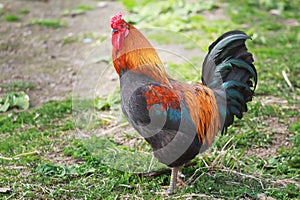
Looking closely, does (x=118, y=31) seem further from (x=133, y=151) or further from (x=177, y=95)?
(x=133, y=151)

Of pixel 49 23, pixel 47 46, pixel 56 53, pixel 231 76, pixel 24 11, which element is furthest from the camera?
pixel 24 11

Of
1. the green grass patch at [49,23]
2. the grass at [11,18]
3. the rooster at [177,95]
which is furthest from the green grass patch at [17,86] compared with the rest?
the rooster at [177,95]

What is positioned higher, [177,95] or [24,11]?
[24,11]

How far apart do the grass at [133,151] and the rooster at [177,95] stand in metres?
0.50

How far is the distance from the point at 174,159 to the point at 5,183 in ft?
5.74

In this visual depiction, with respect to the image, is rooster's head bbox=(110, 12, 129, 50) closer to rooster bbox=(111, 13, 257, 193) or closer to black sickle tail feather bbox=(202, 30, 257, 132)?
rooster bbox=(111, 13, 257, 193)

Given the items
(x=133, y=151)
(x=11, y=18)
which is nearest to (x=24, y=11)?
(x=11, y=18)

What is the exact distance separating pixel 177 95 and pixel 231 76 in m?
0.62

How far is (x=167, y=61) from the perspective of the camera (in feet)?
24.5

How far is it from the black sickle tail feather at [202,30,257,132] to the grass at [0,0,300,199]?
68 cm

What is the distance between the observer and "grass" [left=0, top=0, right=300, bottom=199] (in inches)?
180

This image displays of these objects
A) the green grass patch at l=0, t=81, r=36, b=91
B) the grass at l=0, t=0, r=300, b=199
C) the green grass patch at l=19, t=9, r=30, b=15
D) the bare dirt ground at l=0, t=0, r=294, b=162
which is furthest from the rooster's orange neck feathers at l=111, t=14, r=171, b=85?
the green grass patch at l=19, t=9, r=30, b=15

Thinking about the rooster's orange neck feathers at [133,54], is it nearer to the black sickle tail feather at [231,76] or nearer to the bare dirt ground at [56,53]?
the black sickle tail feather at [231,76]

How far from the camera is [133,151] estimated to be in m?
5.32
